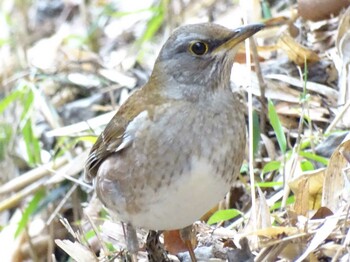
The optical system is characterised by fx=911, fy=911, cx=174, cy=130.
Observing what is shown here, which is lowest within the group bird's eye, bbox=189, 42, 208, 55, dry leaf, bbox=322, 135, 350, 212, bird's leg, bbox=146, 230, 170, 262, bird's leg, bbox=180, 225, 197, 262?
bird's leg, bbox=146, 230, 170, 262

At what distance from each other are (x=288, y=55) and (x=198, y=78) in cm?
145

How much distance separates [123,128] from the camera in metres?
3.62

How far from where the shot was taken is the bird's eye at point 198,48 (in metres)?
3.52

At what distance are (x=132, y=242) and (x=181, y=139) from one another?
0.60 meters

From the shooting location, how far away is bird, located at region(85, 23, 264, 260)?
3322 millimetres

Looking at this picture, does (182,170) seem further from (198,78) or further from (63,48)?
(63,48)

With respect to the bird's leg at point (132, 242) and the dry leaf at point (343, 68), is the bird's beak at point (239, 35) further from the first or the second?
the dry leaf at point (343, 68)

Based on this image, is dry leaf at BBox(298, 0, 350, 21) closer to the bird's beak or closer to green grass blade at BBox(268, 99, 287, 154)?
green grass blade at BBox(268, 99, 287, 154)

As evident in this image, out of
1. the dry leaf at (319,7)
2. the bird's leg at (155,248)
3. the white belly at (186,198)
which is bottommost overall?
the bird's leg at (155,248)

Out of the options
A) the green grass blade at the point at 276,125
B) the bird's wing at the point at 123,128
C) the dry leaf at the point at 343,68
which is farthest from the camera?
the dry leaf at the point at 343,68

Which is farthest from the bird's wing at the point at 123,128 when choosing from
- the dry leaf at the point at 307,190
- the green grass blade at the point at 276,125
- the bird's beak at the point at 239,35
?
the dry leaf at the point at 307,190

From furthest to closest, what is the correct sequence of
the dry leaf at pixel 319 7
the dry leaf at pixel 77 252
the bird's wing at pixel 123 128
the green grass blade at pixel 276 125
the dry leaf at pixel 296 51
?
the dry leaf at pixel 319 7 < the dry leaf at pixel 296 51 < the green grass blade at pixel 276 125 < the dry leaf at pixel 77 252 < the bird's wing at pixel 123 128

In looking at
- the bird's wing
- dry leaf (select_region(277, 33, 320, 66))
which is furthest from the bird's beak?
dry leaf (select_region(277, 33, 320, 66))

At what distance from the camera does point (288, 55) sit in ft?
16.0
